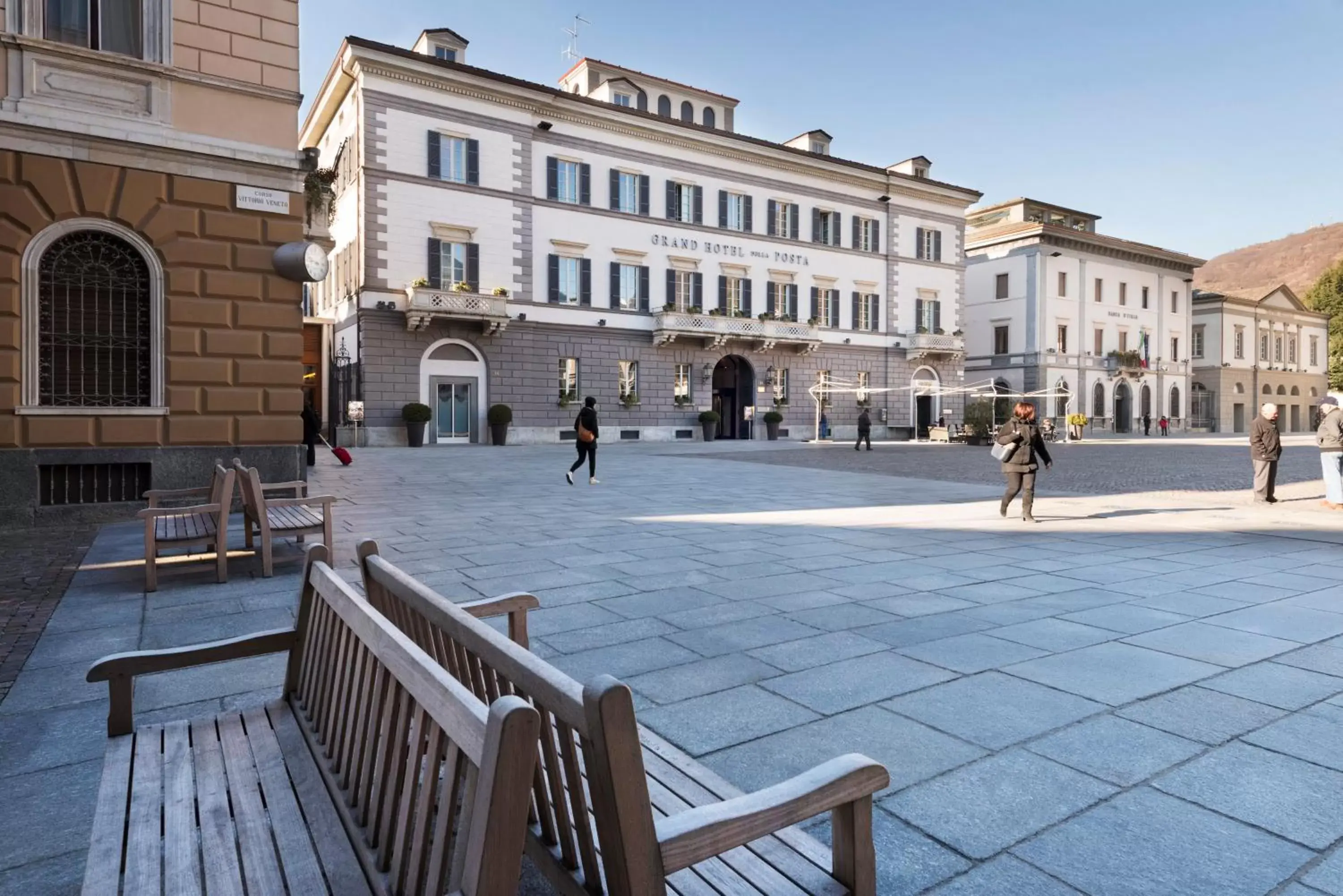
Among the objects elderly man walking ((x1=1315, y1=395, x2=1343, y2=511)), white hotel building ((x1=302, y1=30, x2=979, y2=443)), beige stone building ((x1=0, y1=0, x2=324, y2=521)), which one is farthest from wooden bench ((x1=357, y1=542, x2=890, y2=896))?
white hotel building ((x1=302, y1=30, x2=979, y2=443))

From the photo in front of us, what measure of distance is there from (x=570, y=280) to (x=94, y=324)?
2286cm

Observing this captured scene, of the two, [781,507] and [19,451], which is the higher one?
[19,451]

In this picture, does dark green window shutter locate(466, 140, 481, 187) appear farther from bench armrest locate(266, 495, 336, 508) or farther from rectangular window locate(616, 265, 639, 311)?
bench armrest locate(266, 495, 336, 508)

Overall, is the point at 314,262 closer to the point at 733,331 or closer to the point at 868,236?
the point at 733,331

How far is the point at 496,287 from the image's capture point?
2956cm

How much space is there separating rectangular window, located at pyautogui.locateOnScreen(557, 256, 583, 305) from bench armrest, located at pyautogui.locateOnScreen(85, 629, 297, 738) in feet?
96.7

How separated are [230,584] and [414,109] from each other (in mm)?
25912

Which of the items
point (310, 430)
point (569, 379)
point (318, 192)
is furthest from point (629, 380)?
point (310, 430)

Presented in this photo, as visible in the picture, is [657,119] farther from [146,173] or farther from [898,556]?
[898,556]

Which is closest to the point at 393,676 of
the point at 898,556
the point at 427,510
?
the point at 898,556

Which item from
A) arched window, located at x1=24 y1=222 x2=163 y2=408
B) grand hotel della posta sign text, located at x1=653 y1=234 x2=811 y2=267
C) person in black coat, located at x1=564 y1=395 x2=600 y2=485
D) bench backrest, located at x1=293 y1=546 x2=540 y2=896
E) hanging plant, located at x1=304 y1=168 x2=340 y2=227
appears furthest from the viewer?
grand hotel della posta sign text, located at x1=653 y1=234 x2=811 y2=267

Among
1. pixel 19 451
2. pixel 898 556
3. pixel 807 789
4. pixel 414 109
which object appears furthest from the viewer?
pixel 414 109

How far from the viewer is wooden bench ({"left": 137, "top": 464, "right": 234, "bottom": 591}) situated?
229 inches

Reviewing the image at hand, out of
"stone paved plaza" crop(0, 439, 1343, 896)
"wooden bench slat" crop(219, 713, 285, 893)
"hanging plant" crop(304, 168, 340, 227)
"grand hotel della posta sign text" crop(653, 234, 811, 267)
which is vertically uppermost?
"grand hotel della posta sign text" crop(653, 234, 811, 267)
